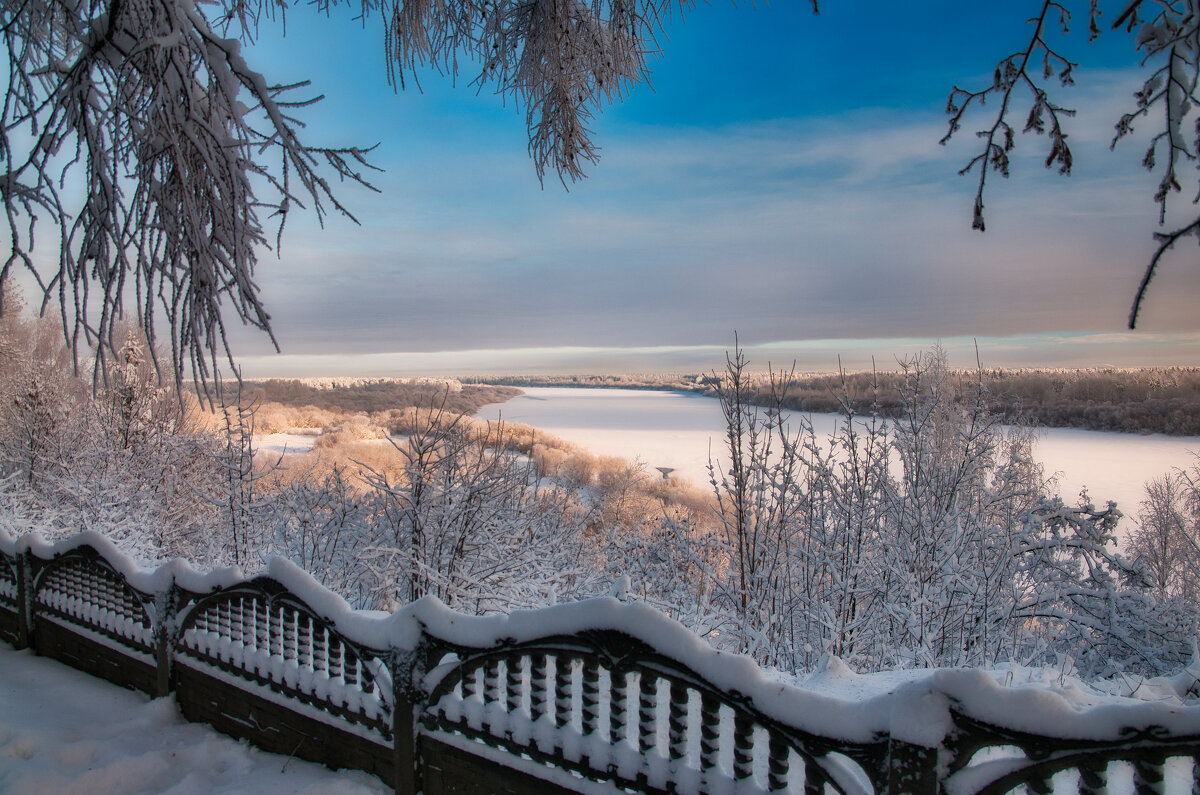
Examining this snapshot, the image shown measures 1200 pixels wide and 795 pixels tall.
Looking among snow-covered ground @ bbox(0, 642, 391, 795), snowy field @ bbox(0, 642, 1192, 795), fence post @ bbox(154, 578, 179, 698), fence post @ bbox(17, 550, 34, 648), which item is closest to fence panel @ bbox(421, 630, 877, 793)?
snowy field @ bbox(0, 642, 1192, 795)

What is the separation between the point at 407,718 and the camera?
305 cm

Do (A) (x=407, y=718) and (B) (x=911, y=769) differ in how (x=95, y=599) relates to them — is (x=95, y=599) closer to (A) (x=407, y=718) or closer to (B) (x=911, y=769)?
(A) (x=407, y=718)

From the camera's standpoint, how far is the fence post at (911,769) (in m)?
1.83

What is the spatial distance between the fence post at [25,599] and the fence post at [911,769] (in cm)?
752

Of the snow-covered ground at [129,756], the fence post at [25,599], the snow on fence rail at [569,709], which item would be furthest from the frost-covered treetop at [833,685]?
the fence post at [25,599]

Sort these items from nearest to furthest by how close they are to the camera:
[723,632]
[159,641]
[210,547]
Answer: [159,641] < [723,632] < [210,547]

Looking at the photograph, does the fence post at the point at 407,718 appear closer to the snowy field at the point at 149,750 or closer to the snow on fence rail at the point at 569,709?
the snow on fence rail at the point at 569,709

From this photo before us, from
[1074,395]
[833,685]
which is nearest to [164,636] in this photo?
[833,685]

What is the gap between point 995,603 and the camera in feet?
29.2

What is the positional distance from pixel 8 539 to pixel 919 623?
1045 cm

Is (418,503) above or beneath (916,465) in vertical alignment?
beneath

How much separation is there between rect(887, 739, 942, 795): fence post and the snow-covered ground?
8.46 feet

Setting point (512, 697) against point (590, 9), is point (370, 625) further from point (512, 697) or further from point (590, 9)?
point (590, 9)

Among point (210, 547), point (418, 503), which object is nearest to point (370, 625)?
point (418, 503)
